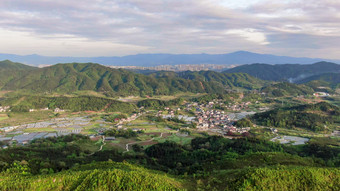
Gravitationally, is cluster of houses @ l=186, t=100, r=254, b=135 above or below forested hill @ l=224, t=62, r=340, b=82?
below

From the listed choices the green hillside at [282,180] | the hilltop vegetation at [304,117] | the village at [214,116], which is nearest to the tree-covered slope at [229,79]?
the village at [214,116]

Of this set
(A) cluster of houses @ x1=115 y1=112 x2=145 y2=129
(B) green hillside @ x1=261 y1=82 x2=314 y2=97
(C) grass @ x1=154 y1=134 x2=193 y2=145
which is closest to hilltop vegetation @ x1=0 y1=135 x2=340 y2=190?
(C) grass @ x1=154 y1=134 x2=193 y2=145

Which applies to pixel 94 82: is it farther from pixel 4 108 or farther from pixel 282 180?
pixel 282 180

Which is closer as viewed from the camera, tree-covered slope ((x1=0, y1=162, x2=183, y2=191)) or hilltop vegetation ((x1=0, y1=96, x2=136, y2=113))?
tree-covered slope ((x1=0, y1=162, x2=183, y2=191))

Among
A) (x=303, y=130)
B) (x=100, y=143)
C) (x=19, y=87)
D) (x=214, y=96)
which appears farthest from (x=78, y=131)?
(x=19, y=87)

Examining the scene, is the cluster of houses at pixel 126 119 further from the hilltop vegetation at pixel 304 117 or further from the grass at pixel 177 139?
the hilltop vegetation at pixel 304 117

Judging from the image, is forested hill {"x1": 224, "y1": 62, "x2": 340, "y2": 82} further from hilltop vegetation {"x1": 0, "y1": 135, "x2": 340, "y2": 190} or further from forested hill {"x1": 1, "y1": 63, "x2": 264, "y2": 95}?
hilltop vegetation {"x1": 0, "y1": 135, "x2": 340, "y2": 190}

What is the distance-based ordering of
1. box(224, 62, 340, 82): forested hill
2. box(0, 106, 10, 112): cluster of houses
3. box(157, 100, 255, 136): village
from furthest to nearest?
1. box(224, 62, 340, 82): forested hill
2. box(0, 106, 10, 112): cluster of houses
3. box(157, 100, 255, 136): village

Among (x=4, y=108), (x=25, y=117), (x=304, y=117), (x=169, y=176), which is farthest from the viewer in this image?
(x=4, y=108)

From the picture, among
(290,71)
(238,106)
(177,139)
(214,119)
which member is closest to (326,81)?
(290,71)
